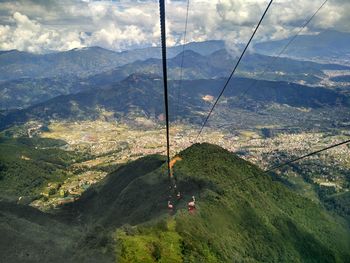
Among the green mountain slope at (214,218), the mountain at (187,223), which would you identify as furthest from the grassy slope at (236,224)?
the mountain at (187,223)

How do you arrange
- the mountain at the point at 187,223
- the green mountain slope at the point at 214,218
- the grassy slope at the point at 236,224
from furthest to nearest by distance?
the grassy slope at the point at 236,224
the green mountain slope at the point at 214,218
the mountain at the point at 187,223

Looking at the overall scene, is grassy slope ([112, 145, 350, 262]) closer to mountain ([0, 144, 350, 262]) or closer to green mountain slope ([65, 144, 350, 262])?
green mountain slope ([65, 144, 350, 262])

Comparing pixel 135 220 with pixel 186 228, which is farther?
pixel 135 220

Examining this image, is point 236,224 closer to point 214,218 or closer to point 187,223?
point 214,218

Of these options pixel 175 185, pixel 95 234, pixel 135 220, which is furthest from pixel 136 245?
pixel 175 185

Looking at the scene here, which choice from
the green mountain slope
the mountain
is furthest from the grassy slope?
the mountain

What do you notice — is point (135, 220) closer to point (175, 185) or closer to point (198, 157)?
point (175, 185)

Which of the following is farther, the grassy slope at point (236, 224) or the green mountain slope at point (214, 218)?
the grassy slope at point (236, 224)

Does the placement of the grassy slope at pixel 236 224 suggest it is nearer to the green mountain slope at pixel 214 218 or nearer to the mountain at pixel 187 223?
the green mountain slope at pixel 214 218
